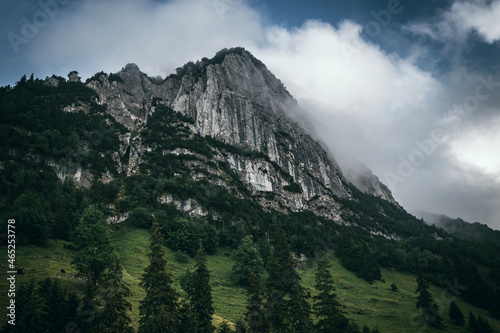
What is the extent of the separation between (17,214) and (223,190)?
86.2 meters

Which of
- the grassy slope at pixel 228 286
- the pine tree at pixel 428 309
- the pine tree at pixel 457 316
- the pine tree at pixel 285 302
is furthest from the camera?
the pine tree at pixel 457 316

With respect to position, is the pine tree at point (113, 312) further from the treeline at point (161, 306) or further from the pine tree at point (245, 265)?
the pine tree at point (245, 265)

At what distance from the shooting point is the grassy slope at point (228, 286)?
50094 mm

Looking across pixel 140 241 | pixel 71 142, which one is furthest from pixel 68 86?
pixel 140 241

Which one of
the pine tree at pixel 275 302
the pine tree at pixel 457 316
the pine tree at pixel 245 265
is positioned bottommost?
the pine tree at pixel 457 316

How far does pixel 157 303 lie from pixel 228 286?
4190cm

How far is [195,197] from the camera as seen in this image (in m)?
124

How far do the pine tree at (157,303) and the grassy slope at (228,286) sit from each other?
422 inches

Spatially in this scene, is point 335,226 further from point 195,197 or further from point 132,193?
point 132,193

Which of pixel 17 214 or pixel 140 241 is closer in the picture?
pixel 17 214

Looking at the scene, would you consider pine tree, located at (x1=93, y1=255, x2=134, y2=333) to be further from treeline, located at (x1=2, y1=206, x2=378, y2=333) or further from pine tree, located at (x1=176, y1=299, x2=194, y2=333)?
pine tree, located at (x1=176, y1=299, x2=194, y2=333)

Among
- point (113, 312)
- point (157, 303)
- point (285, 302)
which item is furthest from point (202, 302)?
point (113, 312)

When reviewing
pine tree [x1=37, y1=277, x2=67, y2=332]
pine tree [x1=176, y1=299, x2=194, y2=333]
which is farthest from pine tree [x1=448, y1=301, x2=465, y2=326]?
pine tree [x1=37, y1=277, x2=67, y2=332]

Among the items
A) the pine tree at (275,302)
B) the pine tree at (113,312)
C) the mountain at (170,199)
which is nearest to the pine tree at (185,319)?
the pine tree at (113,312)
